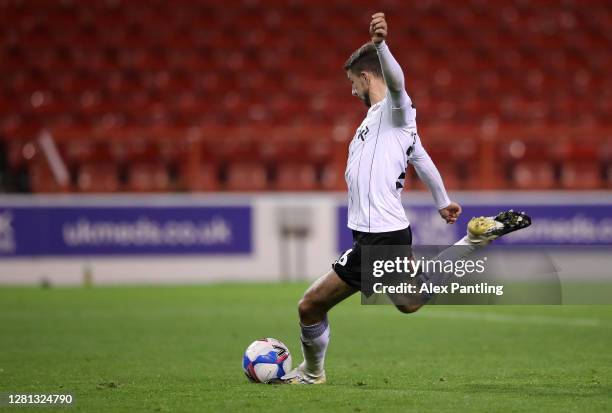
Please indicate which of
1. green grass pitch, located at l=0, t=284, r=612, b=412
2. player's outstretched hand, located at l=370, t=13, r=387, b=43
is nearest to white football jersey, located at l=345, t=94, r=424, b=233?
player's outstretched hand, located at l=370, t=13, r=387, b=43

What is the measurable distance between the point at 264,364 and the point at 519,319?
213 inches

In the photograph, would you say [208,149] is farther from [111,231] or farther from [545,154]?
[545,154]

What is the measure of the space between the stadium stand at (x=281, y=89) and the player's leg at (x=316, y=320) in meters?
8.87

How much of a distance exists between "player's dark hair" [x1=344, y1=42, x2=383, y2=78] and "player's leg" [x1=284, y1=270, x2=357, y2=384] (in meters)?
1.23

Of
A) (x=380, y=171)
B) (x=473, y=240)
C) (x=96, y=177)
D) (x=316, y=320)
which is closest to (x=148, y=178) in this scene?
(x=96, y=177)

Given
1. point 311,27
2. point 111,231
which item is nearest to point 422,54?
point 311,27

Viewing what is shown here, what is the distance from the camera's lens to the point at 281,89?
778 inches

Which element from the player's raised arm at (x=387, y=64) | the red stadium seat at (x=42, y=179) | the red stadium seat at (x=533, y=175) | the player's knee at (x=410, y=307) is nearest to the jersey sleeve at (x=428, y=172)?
the player's raised arm at (x=387, y=64)

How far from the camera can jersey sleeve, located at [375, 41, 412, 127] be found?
5.69 m

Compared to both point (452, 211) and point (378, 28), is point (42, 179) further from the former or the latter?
point (378, 28)

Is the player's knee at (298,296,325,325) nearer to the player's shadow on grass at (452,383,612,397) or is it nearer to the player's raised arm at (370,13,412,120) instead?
the player's shadow on grass at (452,383,612,397)

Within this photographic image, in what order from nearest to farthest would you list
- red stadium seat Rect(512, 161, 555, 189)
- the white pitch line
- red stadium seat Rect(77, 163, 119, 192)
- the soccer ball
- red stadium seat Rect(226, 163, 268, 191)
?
the soccer ball, the white pitch line, red stadium seat Rect(77, 163, 119, 192), red stadium seat Rect(226, 163, 268, 191), red stadium seat Rect(512, 161, 555, 189)

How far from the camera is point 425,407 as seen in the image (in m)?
5.52

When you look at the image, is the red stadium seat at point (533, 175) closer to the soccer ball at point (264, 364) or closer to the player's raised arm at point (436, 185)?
the player's raised arm at point (436, 185)
